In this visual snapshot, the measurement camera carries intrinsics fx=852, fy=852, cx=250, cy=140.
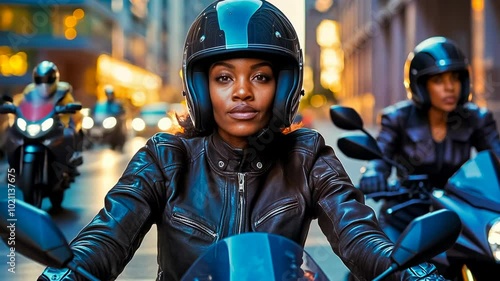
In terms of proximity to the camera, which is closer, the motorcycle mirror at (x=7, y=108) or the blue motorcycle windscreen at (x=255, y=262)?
the blue motorcycle windscreen at (x=255, y=262)

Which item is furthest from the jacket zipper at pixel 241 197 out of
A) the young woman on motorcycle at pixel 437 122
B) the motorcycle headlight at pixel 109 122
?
the motorcycle headlight at pixel 109 122

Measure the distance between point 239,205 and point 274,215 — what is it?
11cm

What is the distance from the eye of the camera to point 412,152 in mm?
5379

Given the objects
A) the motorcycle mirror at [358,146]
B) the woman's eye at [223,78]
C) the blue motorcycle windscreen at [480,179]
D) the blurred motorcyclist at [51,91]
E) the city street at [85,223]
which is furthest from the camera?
the blurred motorcyclist at [51,91]

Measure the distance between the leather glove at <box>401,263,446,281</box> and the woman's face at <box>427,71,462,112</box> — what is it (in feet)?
10.7

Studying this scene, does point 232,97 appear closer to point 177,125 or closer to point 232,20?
point 232,20

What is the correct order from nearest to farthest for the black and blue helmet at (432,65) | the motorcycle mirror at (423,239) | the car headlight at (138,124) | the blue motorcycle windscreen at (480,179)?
the motorcycle mirror at (423,239), the blue motorcycle windscreen at (480,179), the black and blue helmet at (432,65), the car headlight at (138,124)

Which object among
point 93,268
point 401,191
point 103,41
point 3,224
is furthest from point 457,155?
point 103,41

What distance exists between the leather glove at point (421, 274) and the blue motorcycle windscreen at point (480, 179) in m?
1.53

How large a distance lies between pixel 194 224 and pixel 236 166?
0.27m

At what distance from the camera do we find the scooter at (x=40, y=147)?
8.55 m

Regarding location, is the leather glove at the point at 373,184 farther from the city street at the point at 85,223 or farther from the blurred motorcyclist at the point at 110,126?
the blurred motorcyclist at the point at 110,126

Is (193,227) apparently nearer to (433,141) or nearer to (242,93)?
(242,93)

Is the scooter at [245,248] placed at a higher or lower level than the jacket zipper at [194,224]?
higher
